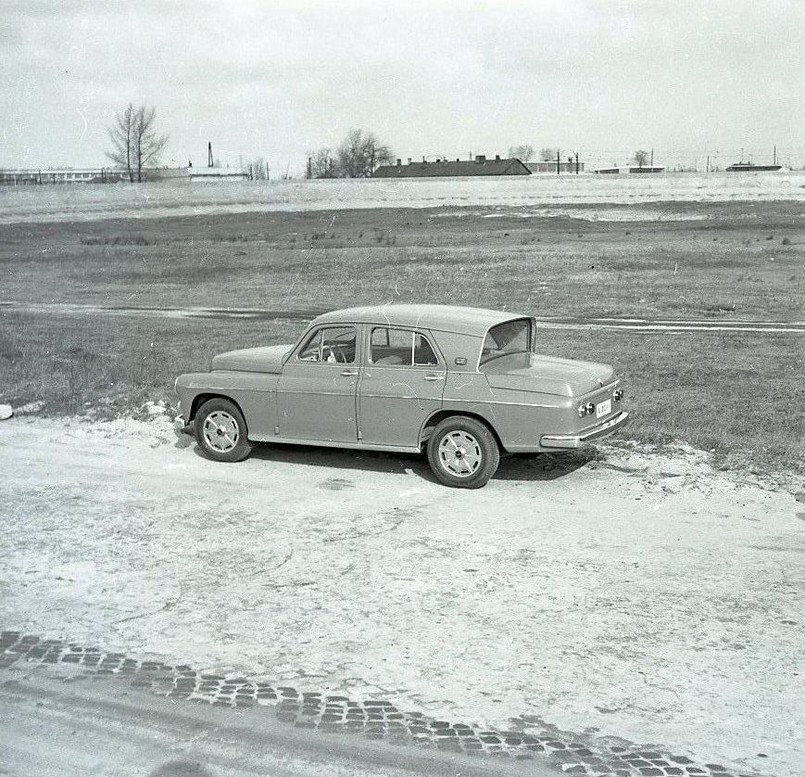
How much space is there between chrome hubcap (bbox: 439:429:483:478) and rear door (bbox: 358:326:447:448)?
277 millimetres

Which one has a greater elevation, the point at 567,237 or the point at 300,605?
the point at 567,237

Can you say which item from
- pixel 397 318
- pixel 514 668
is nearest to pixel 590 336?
pixel 397 318

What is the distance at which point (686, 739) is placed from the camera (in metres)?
4.78

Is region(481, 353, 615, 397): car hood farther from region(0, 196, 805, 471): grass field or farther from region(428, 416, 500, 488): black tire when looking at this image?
region(0, 196, 805, 471): grass field

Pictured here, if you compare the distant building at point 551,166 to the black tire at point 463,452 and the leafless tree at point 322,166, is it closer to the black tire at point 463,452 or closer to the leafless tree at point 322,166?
the leafless tree at point 322,166

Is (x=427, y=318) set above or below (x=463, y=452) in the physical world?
above

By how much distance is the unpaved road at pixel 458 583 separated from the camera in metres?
5.22

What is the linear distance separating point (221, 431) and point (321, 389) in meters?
1.27

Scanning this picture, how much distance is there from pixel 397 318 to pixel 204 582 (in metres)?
3.38

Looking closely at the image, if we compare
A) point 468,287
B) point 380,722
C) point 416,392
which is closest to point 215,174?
point 468,287

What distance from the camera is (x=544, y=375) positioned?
8.75 metres

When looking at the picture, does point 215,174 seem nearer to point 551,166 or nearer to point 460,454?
point 551,166

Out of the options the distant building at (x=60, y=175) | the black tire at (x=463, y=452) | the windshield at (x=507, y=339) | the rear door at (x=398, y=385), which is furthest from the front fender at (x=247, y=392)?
the distant building at (x=60, y=175)

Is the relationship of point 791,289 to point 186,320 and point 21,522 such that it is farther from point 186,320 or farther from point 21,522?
point 21,522
